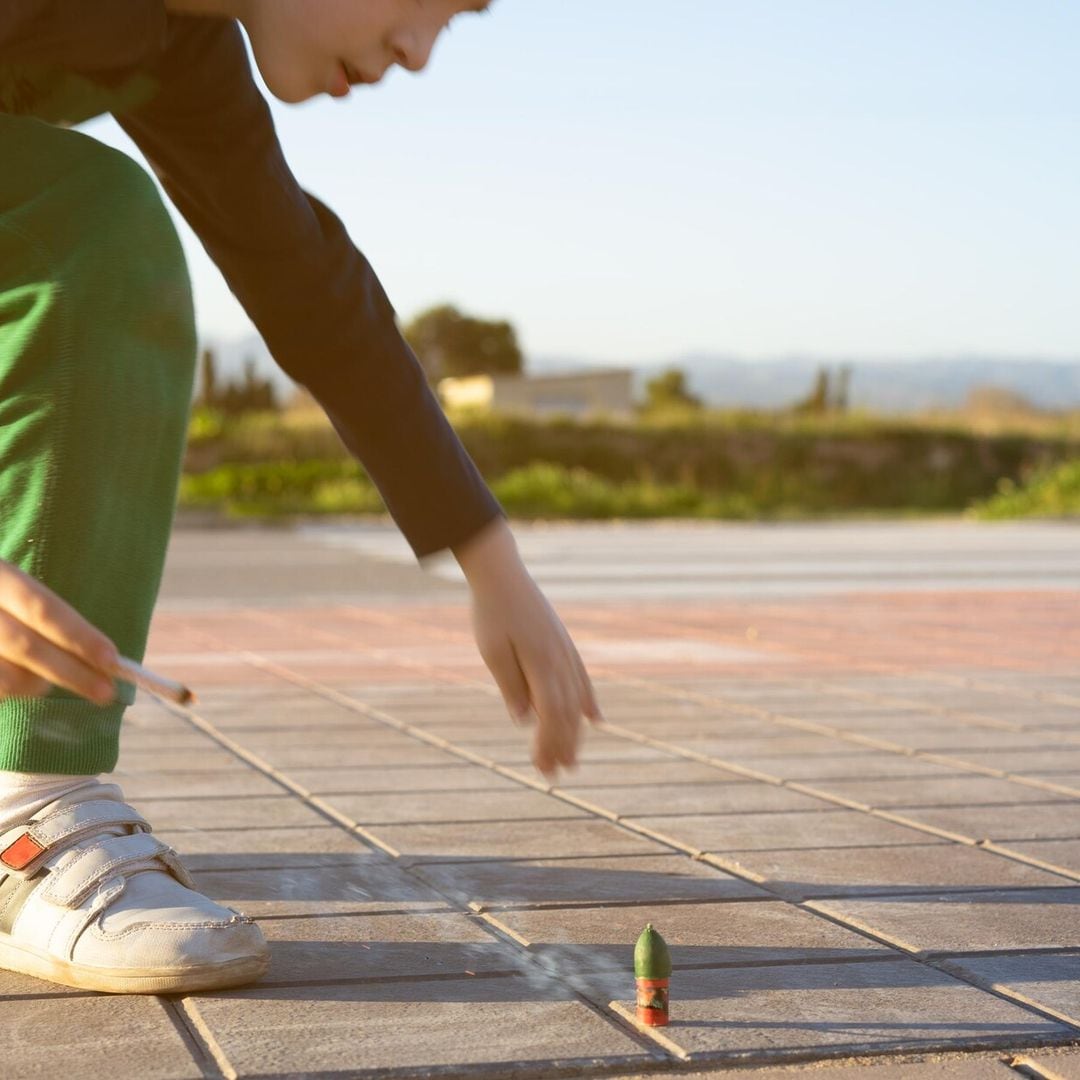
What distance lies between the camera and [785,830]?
3049 millimetres

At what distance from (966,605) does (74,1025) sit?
290 inches

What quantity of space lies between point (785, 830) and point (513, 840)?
1.57ft

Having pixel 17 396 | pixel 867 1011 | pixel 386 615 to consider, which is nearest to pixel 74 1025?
pixel 17 396

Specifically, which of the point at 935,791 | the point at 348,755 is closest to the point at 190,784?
the point at 348,755

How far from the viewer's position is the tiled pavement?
185 centimetres

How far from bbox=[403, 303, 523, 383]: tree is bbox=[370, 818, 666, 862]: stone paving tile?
53902mm

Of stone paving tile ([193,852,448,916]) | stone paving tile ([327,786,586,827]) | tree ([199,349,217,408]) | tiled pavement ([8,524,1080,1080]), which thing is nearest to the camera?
tiled pavement ([8,524,1080,1080])

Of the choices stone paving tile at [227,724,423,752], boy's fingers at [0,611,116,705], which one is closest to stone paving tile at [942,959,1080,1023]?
boy's fingers at [0,611,116,705]

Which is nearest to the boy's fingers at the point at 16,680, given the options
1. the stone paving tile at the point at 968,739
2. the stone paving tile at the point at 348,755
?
the stone paving tile at the point at 348,755

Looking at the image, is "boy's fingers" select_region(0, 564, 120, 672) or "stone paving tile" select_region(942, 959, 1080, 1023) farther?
"stone paving tile" select_region(942, 959, 1080, 1023)

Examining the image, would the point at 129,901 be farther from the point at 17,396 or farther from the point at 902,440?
the point at 902,440

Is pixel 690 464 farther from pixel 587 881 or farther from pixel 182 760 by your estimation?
pixel 587 881

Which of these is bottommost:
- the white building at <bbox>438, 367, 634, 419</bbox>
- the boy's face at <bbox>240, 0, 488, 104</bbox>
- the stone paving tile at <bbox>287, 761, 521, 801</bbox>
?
the stone paving tile at <bbox>287, 761, 521, 801</bbox>

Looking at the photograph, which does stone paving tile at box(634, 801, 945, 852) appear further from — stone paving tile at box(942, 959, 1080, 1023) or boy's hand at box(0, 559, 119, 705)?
boy's hand at box(0, 559, 119, 705)
